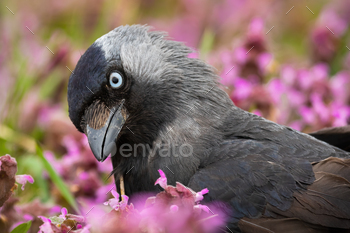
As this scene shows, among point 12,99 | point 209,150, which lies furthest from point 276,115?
point 12,99

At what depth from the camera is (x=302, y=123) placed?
3.19 metres

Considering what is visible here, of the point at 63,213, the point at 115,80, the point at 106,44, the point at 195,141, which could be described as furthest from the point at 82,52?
the point at 63,213

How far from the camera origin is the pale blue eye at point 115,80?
200cm

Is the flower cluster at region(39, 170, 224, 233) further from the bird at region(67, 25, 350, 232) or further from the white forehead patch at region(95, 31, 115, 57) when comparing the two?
the white forehead patch at region(95, 31, 115, 57)

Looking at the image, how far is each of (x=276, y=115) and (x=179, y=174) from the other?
1338 millimetres

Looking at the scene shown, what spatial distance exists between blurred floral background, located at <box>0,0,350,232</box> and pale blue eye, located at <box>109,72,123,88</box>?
1.85ft

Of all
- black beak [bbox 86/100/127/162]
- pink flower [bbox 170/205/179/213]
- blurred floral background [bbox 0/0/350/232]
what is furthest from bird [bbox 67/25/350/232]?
pink flower [bbox 170/205/179/213]

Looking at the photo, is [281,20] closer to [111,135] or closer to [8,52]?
[8,52]

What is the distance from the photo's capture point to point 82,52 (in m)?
3.98

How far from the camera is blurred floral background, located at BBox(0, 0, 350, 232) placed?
106 inches

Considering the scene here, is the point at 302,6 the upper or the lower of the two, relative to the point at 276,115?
upper

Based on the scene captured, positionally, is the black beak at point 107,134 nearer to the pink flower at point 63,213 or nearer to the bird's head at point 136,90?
the bird's head at point 136,90

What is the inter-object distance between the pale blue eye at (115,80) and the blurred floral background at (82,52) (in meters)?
0.56

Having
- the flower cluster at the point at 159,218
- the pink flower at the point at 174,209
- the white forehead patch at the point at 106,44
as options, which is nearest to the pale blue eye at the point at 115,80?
the white forehead patch at the point at 106,44
